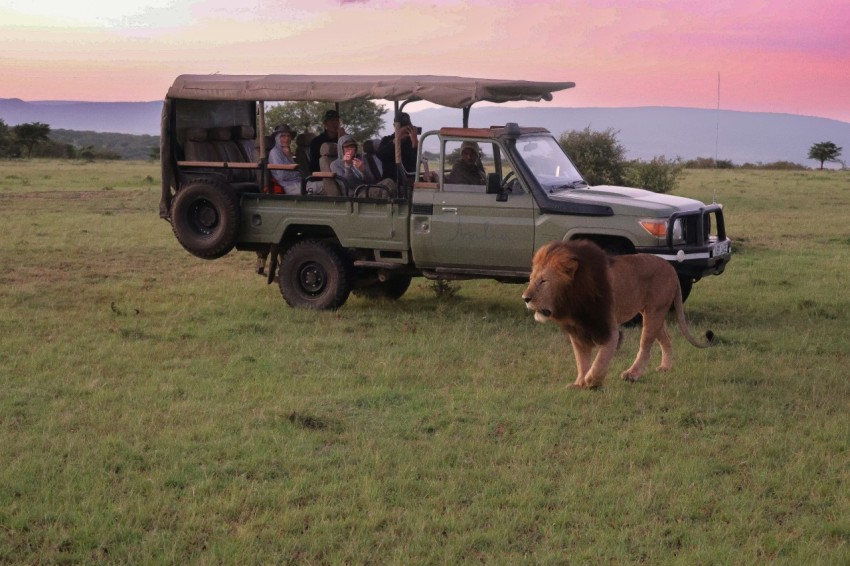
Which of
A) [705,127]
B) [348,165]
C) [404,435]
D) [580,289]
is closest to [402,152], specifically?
[348,165]

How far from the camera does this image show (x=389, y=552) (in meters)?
4.96

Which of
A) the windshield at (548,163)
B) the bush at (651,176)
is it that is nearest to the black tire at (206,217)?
the windshield at (548,163)

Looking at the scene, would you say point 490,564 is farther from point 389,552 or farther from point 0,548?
point 0,548

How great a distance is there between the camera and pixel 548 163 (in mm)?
10695

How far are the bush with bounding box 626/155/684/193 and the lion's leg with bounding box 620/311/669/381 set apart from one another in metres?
16.7

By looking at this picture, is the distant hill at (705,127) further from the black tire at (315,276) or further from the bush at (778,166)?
the black tire at (315,276)

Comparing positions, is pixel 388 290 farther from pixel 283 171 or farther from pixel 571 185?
pixel 571 185

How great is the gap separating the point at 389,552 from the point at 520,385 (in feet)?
10.4

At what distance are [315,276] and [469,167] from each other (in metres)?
1.99

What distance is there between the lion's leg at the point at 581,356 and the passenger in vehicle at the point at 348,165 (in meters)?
3.87

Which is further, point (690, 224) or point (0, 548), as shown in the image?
point (690, 224)

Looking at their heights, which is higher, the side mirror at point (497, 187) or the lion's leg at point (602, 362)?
the side mirror at point (497, 187)

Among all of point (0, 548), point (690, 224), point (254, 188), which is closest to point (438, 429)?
point (0, 548)

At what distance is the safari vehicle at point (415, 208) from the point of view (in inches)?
396
